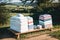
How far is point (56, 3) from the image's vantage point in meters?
12.1

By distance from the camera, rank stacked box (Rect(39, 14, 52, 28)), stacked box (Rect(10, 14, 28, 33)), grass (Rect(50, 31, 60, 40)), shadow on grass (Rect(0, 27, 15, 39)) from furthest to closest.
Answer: stacked box (Rect(39, 14, 52, 28)) → shadow on grass (Rect(0, 27, 15, 39)) → grass (Rect(50, 31, 60, 40)) → stacked box (Rect(10, 14, 28, 33))

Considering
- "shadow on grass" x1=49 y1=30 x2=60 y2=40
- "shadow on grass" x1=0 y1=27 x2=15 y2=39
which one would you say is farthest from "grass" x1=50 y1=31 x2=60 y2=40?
"shadow on grass" x1=0 y1=27 x2=15 y2=39

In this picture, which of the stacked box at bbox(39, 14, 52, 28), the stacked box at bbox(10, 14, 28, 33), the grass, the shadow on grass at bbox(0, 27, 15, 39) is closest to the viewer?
the stacked box at bbox(10, 14, 28, 33)

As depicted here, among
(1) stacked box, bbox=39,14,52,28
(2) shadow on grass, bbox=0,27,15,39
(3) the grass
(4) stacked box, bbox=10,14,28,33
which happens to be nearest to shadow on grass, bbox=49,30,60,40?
(3) the grass

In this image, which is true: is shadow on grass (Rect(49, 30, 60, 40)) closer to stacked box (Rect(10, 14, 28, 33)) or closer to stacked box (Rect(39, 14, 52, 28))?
stacked box (Rect(39, 14, 52, 28))

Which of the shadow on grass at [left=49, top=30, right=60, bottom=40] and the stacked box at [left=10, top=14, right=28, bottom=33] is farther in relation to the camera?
the shadow on grass at [left=49, top=30, right=60, bottom=40]

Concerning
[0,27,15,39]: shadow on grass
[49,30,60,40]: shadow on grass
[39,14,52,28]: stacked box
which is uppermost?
[39,14,52,28]: stacked box

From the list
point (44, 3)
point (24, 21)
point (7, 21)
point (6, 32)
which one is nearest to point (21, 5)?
point (44, 3)

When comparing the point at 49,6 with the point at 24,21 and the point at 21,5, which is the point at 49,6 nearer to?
the point at 21,5

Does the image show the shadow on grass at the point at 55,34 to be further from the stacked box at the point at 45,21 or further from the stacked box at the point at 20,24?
the stacked box at the point at 20,24

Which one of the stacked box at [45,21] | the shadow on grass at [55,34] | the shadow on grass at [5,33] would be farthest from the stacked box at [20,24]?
the shadow on grass at [55,34]

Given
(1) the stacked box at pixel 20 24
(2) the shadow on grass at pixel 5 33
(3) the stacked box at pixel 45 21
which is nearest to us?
A: (1) the stacked box at pixel 20 24

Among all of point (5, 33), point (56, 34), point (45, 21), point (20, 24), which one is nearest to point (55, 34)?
point (56, 34)

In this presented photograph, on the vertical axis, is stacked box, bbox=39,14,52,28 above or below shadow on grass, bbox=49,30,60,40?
above
